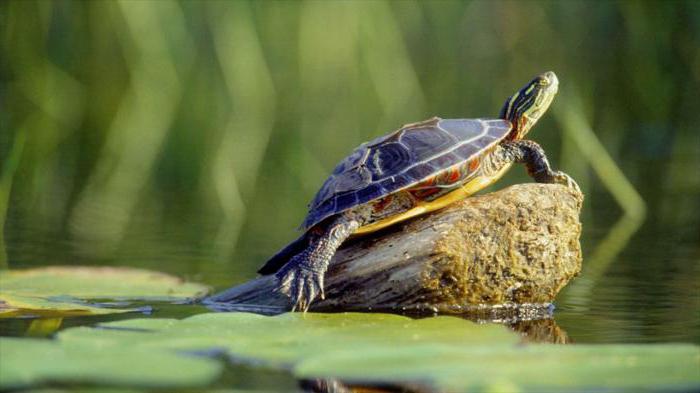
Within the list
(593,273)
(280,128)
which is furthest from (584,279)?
(280,128)

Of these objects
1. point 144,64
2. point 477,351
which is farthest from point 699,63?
point 477,351

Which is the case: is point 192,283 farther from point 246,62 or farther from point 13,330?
point 246,62

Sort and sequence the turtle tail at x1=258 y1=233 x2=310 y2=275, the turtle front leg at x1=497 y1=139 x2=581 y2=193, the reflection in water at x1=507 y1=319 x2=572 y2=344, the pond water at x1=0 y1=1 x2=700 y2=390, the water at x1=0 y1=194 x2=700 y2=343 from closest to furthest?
the reflection in water at x1=507 y1=319 x2=572 y2=344 → the water at x1=0 y1=194 x2=700 y2=343 → the turtle tail at x1=258 y1=233 x2=310 y2=275 → the turtle front leg at x1=497 y1=139 x2=581 y2=193 → the pond water at x1=0 y1=1 x2=700 y2=390

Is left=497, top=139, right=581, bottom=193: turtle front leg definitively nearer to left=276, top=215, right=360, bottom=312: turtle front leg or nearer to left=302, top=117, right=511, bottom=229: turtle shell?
left=302, top=117, right=511, bottom=229: turtle shell

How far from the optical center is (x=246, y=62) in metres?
Result: 8.73

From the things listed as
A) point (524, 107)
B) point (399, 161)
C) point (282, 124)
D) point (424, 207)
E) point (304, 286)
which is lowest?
point (304, 286)

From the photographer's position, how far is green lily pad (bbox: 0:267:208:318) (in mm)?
3469

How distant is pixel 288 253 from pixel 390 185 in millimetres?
445

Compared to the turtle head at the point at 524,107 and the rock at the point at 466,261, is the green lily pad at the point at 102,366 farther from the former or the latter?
the turtle head at the point at 524,107

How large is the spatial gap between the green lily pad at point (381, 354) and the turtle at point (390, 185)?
23.0 inches

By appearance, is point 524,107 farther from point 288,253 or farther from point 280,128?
point 280,128

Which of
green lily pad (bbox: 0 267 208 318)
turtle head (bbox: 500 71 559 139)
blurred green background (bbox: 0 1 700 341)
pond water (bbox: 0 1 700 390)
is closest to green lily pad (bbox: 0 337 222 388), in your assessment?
pond water (bbox: 0 1 700 390)

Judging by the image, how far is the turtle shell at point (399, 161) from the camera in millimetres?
3693

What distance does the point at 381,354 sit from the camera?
2.47 m
